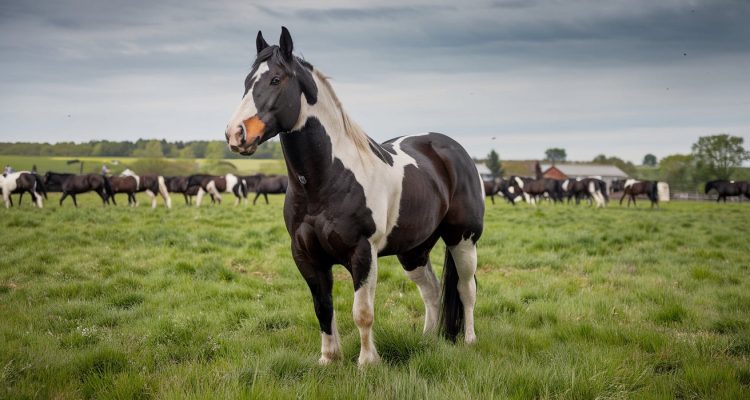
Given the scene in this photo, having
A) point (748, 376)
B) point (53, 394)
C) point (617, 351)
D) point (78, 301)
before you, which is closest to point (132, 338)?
point (53, 394)

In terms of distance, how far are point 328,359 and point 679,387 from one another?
2423 millimetres

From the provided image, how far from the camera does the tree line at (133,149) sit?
51.9 meters

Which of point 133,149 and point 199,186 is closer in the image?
point 199,186

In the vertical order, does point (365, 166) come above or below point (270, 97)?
below

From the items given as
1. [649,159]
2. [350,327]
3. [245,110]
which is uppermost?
[649,159]

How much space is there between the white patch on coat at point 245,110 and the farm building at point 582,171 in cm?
8574

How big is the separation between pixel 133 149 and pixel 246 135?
7304 cm

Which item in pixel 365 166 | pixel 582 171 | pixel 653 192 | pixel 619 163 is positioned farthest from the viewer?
pixel 619 163

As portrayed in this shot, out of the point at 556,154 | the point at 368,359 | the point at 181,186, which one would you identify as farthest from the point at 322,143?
the point at 556,154

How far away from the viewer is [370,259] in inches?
132

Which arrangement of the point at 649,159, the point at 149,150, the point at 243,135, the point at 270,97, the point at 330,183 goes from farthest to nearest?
1. the point at 649,159
2. the point at 149,150
3. the point at 330,183
4. the point at 270,97
5. the point at 243,135

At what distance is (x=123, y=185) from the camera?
25.0 meters

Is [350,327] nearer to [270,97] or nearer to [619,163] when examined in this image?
[270,97]

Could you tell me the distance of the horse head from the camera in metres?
2.85
